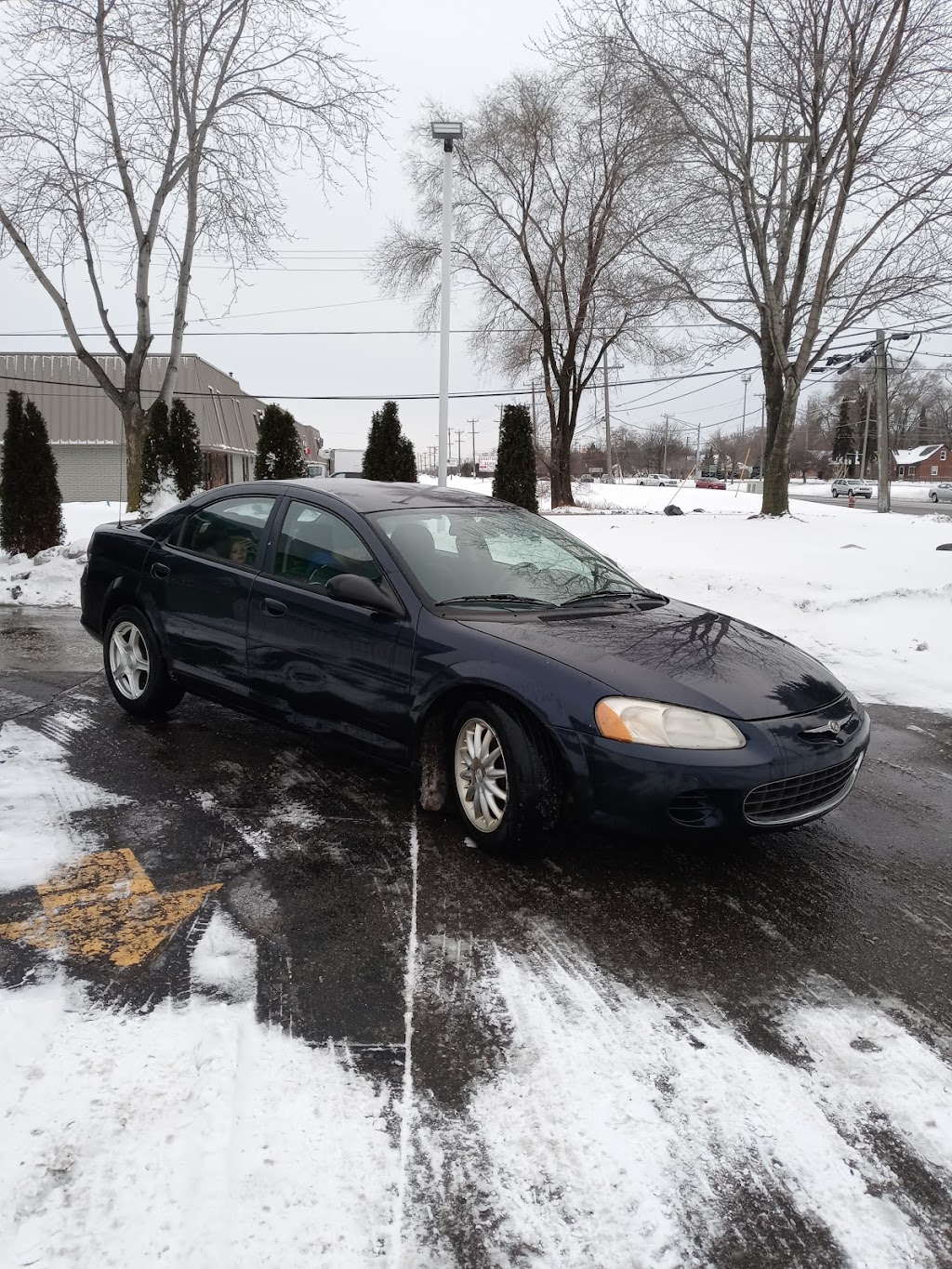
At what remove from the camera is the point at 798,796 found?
10.9 ft

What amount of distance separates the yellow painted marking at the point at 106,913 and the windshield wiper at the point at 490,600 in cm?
146

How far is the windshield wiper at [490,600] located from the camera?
391 centimetres

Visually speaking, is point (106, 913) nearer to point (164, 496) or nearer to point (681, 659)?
point (681, 659)

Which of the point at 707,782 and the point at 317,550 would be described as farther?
the point at 317,550

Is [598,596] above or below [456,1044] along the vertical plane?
above

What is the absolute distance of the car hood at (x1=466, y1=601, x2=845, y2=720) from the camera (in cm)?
331

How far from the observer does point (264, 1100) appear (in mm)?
2141

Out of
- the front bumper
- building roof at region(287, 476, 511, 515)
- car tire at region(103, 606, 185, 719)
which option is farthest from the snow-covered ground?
car tire at region(103, 606, 185, 719)

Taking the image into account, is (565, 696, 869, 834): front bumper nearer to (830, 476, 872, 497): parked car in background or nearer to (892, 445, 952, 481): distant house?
(830, 476, 872, 497): parked car in background

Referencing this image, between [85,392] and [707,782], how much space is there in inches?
1617

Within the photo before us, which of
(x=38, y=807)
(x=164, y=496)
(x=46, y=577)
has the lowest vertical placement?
(x=38, y=807)

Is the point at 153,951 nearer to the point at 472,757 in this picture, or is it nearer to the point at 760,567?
the point at 472,757

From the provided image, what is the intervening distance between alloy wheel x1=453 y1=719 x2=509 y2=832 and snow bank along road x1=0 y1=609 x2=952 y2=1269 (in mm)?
183

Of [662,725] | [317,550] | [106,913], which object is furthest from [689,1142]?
[317,550]
